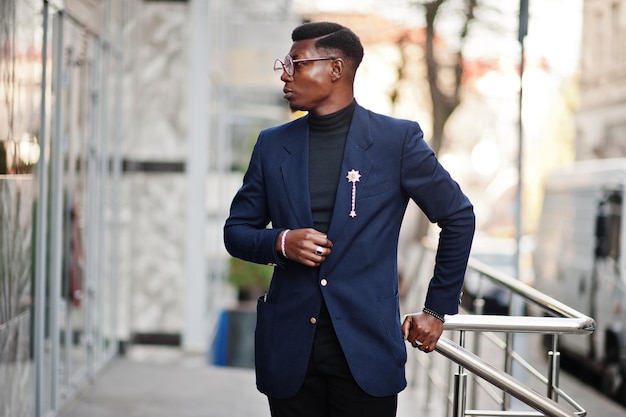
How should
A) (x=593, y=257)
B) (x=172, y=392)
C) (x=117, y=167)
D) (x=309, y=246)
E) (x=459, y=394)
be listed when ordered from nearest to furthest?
1. (x=309, y=246)
2. (x=459, y=394)
3. (x=172, y=392)
4. (x=117, y=167)
5. (x=593, y=257)

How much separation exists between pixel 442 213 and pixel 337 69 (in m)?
0.48

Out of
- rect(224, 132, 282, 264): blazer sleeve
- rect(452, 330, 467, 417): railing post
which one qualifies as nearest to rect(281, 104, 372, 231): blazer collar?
rect(224, 132, 282, 264): blazer sleeve

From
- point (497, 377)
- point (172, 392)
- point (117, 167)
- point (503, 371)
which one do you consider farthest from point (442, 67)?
point (497, 377)

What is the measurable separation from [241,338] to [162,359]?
3.81 m

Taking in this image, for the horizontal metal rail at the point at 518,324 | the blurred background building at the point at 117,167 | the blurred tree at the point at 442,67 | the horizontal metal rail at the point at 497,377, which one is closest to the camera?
Answer: the horizontal metal rail at the point at 497,377

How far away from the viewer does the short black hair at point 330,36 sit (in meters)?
2.67

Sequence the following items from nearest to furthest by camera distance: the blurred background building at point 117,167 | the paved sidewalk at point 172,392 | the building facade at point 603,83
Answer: the blurred background building at point 117,167 → the paved sidewalk at point 172,392 → the building facade at point 603,83

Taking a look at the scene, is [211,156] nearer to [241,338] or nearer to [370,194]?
[241,338]

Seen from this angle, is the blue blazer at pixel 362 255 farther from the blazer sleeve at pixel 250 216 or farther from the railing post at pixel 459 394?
the railing post at pixel 459 394

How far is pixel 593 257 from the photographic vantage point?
10.4 meters

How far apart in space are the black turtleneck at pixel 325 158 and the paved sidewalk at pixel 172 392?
3.33 m

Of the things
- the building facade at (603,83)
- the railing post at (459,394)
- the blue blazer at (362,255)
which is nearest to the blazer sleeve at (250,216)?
the blue blazer at (362,255)

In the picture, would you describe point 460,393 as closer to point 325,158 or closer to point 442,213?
point 442,213

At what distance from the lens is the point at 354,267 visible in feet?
8.72
